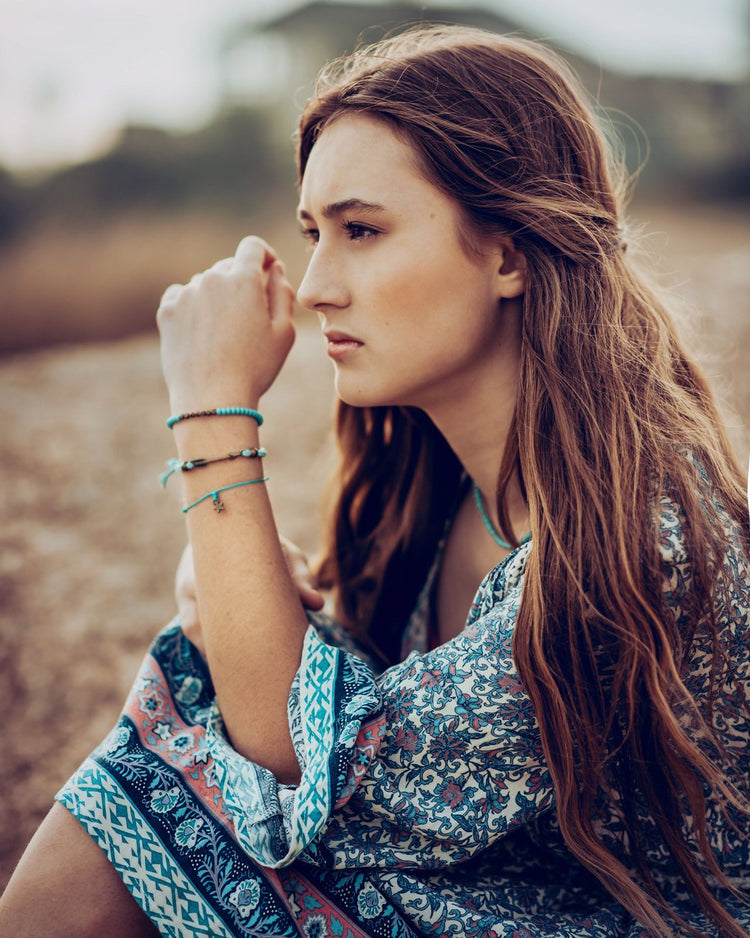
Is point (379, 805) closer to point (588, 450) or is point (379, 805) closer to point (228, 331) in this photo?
point (588, 450)

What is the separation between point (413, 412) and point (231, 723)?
110 cm

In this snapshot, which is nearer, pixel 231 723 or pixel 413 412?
pixel 231 723

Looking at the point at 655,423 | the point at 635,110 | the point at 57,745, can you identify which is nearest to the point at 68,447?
the point at 57,745

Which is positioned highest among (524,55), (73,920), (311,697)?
(524,55)

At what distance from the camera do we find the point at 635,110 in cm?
1595

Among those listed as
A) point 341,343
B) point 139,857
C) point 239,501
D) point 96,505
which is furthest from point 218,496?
point 96,505

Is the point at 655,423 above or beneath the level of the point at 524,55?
beneath

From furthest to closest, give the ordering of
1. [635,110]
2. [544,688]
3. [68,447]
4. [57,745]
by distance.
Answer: [635,110] < [68,447] < [57,745] < [544,688]

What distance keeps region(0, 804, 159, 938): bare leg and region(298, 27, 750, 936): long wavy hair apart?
2.70 ft

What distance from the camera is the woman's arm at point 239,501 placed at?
1.58 metres

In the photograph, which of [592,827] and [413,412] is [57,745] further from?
[592,827]

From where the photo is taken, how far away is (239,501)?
1.75 metres

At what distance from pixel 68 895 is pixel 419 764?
26.5 inches

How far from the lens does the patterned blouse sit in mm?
1386
